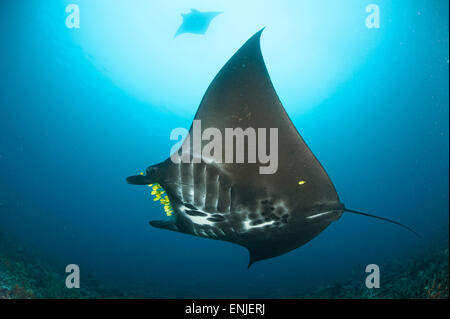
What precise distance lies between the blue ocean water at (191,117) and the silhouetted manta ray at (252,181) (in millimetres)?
12592

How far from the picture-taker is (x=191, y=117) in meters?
27.2

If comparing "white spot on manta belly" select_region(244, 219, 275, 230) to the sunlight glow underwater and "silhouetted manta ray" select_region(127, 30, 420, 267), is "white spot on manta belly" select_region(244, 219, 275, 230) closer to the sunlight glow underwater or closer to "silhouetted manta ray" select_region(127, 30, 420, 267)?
"silhouetted manta ray" select_region(127, 30, 420, 267)

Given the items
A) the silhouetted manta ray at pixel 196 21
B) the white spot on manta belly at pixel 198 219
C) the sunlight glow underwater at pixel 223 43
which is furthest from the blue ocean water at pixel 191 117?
the white spot on manta belly at pixel 198 219

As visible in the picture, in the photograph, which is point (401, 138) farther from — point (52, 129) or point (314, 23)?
point (52, 129)

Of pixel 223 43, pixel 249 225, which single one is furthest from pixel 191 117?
pixel 249 225

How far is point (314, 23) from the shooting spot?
14102 millimetres

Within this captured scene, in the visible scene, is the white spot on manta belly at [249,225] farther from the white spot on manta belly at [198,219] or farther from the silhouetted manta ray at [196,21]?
the silhouetted manta ray at [196,21]

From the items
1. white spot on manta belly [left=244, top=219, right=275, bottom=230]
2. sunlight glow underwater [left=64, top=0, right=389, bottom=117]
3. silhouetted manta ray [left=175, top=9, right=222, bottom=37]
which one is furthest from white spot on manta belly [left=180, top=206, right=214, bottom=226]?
sunlight glow underwater [left=64, top=0, right=389, bottom=117]

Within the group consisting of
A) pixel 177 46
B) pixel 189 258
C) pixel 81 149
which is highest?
pixel 177 46

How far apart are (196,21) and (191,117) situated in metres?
14.4

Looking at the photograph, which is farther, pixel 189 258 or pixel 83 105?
pixel 189 258
